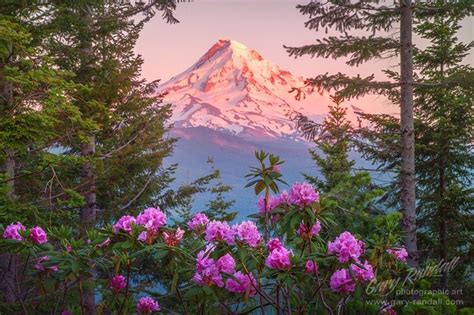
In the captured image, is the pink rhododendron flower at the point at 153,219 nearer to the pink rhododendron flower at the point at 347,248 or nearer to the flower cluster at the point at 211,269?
the flower cluster at the point at 211,269

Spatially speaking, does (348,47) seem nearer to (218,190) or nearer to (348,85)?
(348,85)

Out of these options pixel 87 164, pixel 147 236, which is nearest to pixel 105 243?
pixel 147 236

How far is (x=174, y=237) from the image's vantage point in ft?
11.7

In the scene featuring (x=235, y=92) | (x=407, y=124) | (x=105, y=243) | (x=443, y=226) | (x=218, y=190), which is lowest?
(x=105, y=243)

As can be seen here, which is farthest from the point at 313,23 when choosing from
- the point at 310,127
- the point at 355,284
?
the point at 355,284

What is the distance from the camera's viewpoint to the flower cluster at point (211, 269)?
3463mm

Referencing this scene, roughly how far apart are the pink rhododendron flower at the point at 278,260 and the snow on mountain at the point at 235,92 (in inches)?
5110

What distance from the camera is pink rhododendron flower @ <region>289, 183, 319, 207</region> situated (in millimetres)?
3578

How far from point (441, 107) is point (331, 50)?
16.4 ft

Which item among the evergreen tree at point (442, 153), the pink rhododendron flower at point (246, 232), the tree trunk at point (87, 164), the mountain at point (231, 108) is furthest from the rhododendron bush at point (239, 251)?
the mountain at point (231, 108)

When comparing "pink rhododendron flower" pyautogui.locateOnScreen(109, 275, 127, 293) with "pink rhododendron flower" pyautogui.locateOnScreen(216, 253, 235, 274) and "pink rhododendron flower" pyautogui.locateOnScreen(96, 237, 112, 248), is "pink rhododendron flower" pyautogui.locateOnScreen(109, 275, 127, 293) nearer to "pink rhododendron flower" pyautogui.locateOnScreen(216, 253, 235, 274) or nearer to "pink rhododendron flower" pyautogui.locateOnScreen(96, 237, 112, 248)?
"pink rhododendron flower" pyautogui.locateOnScreen(96, 237, 112, 248)

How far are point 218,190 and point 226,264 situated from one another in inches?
524

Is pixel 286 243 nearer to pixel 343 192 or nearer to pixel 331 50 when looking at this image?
pixel 343 192

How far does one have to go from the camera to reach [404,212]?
1027 centimetres
